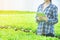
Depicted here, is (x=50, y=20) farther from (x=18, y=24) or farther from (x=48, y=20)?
(x=18, y=24)

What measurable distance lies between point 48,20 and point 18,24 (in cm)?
32

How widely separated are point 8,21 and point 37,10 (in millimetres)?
329

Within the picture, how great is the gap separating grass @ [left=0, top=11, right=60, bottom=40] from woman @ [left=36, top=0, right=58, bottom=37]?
0.14ft

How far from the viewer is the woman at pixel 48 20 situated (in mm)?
1509

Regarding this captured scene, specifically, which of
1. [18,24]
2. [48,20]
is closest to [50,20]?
[48,20]

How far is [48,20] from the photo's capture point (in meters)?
1.51

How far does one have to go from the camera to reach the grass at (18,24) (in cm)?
151

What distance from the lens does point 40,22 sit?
5.05 ft

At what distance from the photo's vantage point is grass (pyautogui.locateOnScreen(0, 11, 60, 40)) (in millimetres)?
1508

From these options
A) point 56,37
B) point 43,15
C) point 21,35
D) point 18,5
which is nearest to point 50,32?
point 56,37

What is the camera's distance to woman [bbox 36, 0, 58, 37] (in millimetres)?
1509

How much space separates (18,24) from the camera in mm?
1566

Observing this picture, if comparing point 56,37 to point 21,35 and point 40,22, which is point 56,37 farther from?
point 21,35

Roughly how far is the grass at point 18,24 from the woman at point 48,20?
0.04 metres
